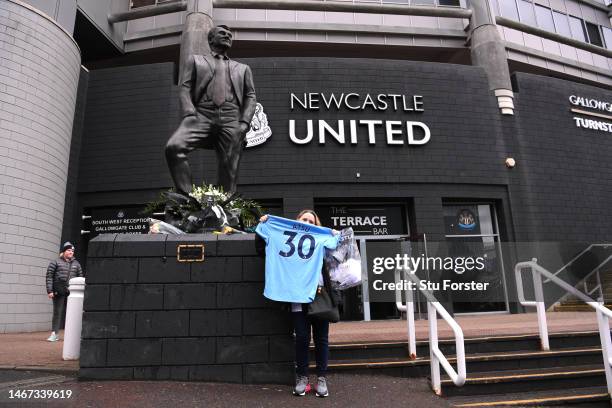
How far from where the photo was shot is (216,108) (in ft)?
17.5

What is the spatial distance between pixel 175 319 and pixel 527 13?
18256 millimetres

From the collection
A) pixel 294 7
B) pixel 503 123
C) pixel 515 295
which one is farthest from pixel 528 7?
pixel 515 295

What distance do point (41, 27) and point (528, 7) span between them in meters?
17.1

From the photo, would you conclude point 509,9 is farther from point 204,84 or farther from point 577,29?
point 204,84

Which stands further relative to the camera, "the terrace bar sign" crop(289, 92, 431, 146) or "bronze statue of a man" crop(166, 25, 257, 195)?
"the terrace bar sign" crop(289, 92, 431, 146)

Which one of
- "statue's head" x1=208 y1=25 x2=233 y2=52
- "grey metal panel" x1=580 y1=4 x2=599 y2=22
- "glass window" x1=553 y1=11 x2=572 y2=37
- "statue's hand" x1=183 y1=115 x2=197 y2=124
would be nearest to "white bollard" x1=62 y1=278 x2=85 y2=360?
"statue's hand" x1=183 y1=115 x2=197 y2=124

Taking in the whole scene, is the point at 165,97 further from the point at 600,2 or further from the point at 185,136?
the point at 600,2

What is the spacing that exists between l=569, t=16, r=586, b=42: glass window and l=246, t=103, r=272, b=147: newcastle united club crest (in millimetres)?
14309

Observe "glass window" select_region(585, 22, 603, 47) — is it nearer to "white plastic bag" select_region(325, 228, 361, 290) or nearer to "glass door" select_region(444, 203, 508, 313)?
"glass door" select_region(444, 203, 508, 313)

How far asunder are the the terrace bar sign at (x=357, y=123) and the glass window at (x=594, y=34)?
11084 mm

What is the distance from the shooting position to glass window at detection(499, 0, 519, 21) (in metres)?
16.0

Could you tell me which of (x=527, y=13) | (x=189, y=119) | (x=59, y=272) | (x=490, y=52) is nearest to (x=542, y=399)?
(x=189, y=119)

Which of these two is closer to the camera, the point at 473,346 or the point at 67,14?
the point at 473,346

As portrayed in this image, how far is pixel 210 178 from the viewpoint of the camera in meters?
11.8
